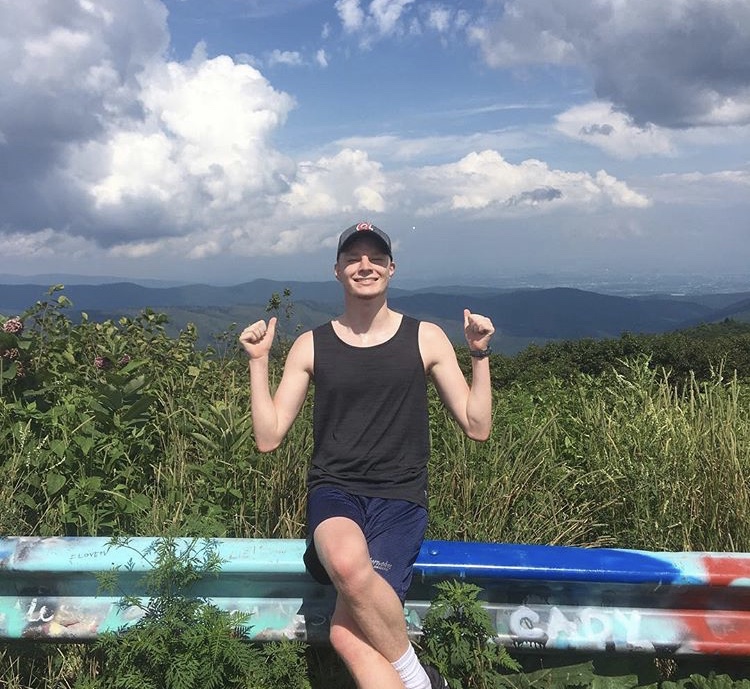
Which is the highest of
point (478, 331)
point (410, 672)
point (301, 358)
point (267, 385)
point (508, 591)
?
point (478, 331)

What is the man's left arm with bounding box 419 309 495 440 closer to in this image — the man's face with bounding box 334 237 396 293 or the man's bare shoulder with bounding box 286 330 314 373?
the man's face with bounding box 334 237 396 293

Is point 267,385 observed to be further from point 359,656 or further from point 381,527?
point 359,656

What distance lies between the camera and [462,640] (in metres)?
2.23

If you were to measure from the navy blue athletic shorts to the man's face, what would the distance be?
86 centimetres

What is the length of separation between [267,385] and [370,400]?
A: 434 millimetres

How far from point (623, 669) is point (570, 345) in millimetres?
8704

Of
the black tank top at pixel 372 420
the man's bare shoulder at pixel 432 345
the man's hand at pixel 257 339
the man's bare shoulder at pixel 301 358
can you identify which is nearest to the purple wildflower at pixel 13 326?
the man's hand at pixel 257 339

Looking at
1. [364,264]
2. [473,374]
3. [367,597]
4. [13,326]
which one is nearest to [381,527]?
[367,597]

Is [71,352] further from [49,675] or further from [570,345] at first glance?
[570,345]

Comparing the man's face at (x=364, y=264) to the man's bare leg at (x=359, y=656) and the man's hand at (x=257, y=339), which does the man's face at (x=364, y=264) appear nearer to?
the man's hand at (x=257, y=339)

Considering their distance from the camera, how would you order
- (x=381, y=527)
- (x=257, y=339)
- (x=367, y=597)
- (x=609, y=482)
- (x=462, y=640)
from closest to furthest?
(x=367, y=597), (x=462, y=640), (x=381, y=527), (x=257, y=339), (x=609, y=482)

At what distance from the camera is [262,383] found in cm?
260

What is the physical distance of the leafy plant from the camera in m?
2.21

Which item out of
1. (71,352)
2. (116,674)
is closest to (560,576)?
(116,674)
